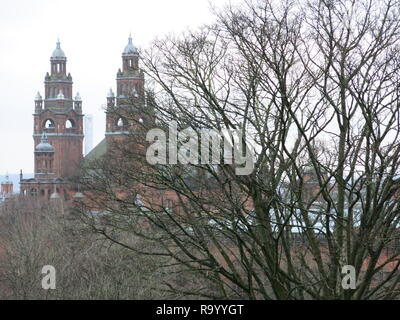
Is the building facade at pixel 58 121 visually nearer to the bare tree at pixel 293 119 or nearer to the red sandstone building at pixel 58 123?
the red sandstone building at pixel 58 123

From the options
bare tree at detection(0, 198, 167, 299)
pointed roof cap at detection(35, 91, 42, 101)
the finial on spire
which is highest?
pointed roof cap at detection(35, 91, 42, 101)

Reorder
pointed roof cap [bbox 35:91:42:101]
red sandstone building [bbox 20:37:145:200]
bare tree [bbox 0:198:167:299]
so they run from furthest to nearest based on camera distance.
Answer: pointed roof cap [bbox 35:91:42:101]
red sandstone building [bbox 20:37:145:200]
bare tree [bbox 0:198:167:299]

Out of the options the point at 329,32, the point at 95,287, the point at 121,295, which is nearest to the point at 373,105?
the point at 329,32

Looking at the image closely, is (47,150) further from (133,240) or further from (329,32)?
(329,32)

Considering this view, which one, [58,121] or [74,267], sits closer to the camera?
[74,267]

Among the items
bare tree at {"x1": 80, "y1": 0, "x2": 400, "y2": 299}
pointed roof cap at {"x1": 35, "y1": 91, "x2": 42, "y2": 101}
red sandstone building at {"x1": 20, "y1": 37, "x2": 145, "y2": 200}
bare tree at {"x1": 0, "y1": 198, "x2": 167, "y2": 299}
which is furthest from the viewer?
pointed roof cap at {"x1": 35, "y1": 91, "x2": 42, "y2": 101}

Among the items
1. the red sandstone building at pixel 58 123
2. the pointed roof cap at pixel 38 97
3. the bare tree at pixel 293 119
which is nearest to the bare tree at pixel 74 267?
the bare tree at pixel 293 119

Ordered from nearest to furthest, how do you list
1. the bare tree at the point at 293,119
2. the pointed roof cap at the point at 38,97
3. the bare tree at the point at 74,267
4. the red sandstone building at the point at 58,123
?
the bare tree at the point at 293,119, the bare tree at the point at 74,267, the red sandstone building at the point at 58,123, the pointed roof cap at the point at 38,97

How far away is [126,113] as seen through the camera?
17.0 metres

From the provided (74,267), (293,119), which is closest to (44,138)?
(74,267)

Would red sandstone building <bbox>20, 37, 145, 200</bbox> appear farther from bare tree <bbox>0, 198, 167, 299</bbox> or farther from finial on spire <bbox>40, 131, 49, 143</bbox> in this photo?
bare tree <bbox>0, 198, 167, 299</bbox>

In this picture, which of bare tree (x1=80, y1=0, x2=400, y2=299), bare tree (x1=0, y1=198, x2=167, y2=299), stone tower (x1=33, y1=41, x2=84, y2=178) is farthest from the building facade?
bare tree (x1=80, y1=0, x2=400, y2=299)

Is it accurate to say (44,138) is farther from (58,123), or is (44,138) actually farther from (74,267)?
(74,267)
